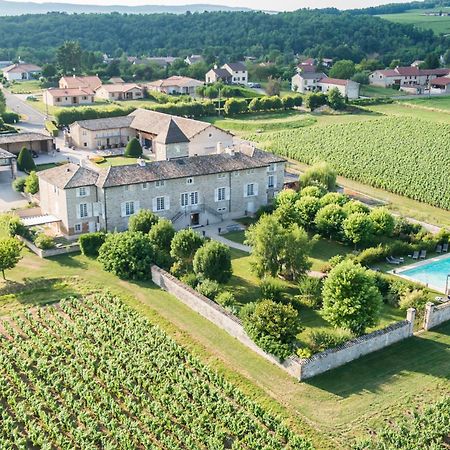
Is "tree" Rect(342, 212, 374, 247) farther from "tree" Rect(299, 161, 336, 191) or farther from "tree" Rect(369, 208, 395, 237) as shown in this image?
"tree" Rect(299, 161, 336, 191)

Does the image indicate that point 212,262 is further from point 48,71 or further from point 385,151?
point 48,71

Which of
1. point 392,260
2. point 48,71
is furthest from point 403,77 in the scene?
point 392,260

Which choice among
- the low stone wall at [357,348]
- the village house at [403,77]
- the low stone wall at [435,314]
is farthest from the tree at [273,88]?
the low stone wall at [357,348]

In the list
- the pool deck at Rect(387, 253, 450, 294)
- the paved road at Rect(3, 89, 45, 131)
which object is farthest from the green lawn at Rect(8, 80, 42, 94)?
the pool deck at Rect(387, 253, 450, 294)

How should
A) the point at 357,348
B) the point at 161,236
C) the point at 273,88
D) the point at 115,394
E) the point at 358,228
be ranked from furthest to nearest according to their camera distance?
1. the point at 273,88
2. the point at 358,228
3. the point at 161,236
4. the point at 357,348
5. the point at 115,394

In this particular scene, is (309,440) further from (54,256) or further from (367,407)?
(54,256)

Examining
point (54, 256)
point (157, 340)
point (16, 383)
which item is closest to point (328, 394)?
point (157, 340)
